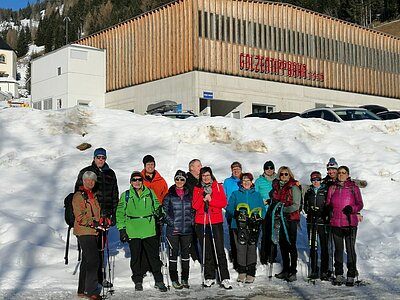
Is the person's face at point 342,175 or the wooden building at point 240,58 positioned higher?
the wooden building at point 240,58

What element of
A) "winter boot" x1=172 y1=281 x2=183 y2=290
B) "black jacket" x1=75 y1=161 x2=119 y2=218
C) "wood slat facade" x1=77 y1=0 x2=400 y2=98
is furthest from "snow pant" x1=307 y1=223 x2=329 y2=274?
"wood slat facade" x1=77 y1=0 x2=400 y2=98

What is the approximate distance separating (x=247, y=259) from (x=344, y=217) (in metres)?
1.66

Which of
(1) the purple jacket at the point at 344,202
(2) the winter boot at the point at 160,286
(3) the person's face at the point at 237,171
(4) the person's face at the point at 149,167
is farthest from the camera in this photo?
(3) the person's face at the point at 237,171

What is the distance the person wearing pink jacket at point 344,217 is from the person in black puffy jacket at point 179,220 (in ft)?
7.57

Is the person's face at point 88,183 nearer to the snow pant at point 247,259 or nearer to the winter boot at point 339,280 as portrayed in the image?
the snow pant at point 247,259

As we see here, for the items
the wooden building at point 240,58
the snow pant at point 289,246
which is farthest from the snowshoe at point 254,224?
the wooden building at point 240,58

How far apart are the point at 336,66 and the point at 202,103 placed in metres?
13.6

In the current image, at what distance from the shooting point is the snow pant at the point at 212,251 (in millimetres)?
7891

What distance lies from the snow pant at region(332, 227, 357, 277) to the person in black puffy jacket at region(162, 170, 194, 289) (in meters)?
2.34

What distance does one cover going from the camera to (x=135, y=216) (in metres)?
7.66

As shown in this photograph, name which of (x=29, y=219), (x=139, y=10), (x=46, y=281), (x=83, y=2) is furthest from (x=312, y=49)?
(x=83, y=2)

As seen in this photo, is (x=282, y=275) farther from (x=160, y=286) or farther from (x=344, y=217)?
(x=160, y=286)

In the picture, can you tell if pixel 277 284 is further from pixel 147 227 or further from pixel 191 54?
pixel 191 54

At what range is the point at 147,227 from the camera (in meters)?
7.70
